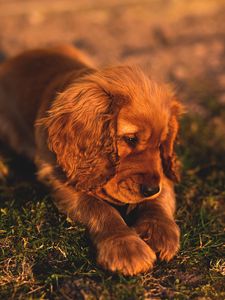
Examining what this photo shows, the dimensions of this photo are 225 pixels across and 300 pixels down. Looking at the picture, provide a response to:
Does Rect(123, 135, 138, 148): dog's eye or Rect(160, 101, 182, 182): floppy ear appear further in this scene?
Rect(160, 101, 182, 182): floppy ear

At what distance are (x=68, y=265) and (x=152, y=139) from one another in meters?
0.98

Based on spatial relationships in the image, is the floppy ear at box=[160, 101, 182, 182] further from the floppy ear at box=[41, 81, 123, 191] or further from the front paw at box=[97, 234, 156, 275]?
the front paw at box=[97, 234, 156, 275]

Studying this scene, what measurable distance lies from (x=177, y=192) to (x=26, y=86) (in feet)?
5.60

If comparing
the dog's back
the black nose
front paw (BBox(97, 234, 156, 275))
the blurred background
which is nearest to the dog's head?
the black nose

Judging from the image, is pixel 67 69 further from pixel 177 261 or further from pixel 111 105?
pixel 177 261

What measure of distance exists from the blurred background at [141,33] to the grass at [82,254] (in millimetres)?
1917

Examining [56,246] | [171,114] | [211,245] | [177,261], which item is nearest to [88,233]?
[56,246]

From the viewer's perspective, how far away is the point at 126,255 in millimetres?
2979

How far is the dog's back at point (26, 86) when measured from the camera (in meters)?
4.53

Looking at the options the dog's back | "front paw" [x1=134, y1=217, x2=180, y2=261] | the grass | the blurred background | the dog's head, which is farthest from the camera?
the blurred background

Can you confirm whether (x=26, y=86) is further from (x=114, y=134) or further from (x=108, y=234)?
(x=108, y=234)

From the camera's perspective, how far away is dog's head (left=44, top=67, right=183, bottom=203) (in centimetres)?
334

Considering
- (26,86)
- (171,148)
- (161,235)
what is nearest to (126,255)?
(161,235)

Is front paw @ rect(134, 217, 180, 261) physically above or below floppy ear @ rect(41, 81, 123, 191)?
below
